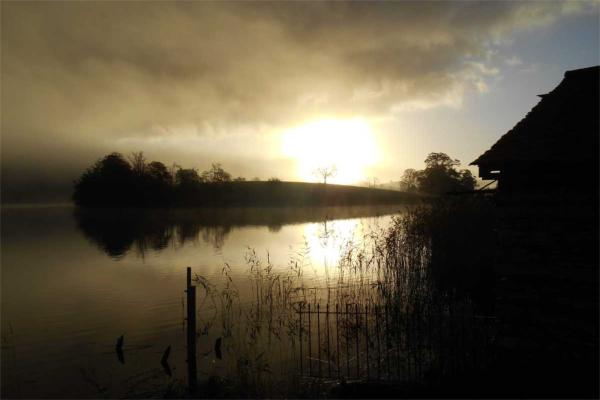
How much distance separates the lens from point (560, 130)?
990 cm

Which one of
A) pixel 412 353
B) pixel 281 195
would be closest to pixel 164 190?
pixel 281 195

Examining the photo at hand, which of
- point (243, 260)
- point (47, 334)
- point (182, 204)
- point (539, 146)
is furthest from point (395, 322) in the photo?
point (182, 204)

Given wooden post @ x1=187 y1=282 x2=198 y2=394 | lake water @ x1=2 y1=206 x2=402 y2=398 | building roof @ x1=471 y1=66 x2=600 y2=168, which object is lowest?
lake water @ x1=2 y1=206 x2=402 y2=398

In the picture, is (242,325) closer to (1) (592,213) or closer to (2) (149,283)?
(2) (149,283)

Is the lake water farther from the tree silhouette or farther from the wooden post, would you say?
the tree silhouette

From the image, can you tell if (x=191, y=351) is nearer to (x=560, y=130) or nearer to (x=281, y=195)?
(x=560, y=130)

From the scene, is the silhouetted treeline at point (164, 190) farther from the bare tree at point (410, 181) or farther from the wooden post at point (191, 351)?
the wooden post at point (191, 351)

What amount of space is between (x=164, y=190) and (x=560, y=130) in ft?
325

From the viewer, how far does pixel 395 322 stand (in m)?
11.9

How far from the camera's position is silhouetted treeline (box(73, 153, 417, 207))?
3812 inches

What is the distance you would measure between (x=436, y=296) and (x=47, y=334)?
1370 centimetres

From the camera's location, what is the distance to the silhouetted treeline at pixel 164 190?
318 feet

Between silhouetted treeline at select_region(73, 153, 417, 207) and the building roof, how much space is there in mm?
97290

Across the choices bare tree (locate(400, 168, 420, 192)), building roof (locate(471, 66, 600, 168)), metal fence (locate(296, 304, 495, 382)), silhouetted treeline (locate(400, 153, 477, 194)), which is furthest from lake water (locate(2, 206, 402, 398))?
bare tree (locate(400, 168, 420, 192))
